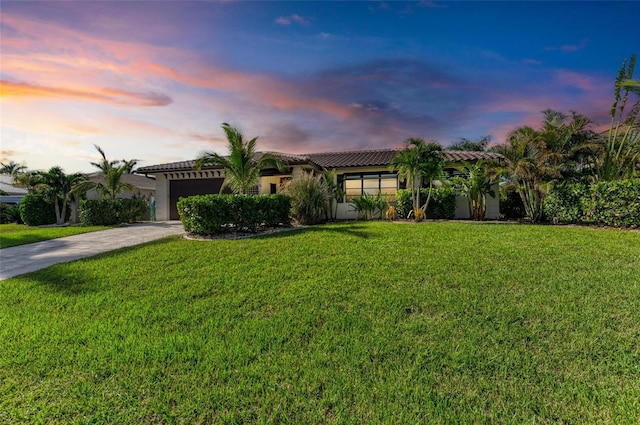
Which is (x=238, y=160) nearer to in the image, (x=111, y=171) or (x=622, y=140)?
(x=111, y=171)

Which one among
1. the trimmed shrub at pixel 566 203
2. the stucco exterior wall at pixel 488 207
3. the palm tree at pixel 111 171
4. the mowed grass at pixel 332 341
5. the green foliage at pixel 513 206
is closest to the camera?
the mowed grass at pixel 332 341

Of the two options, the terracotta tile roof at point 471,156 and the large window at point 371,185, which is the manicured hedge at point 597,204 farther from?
the large window at point 371,185

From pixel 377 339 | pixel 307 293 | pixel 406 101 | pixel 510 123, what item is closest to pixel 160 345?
pixel 307 293

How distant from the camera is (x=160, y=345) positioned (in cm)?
353

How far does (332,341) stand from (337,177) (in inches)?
583

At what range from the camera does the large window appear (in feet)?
55.2

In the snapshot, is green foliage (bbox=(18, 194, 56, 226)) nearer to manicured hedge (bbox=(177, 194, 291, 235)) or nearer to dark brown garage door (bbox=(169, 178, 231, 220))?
dark brown garage door (bbox=(169, 178, 231, 220))

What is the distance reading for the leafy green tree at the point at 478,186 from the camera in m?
13.9

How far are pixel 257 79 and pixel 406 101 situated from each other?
6.68m

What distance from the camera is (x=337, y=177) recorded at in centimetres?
1784

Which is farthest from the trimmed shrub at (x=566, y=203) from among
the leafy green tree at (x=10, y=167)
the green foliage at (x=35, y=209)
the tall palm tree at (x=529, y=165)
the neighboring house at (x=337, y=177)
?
the leafy green tree at (x=10, y=167)

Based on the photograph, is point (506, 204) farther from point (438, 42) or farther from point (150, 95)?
point (150, 95)

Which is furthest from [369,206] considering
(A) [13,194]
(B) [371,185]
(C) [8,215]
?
(A) [13,194]

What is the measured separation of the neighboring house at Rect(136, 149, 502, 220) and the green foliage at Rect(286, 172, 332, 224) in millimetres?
3107
